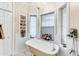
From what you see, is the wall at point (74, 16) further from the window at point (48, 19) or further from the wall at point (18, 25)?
the wall at point (18, 25)

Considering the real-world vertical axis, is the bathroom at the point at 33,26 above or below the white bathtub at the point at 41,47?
above

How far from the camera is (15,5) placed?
95.9 inches

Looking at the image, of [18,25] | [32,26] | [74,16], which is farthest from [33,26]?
[74,16]

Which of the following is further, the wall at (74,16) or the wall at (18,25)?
the wall at (18,25)

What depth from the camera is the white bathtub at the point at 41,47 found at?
2333mm

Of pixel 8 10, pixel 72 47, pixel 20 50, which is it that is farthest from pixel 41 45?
pixel 8 10

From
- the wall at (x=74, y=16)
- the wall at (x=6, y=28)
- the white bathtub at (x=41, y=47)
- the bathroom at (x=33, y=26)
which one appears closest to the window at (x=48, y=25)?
the bathroom at (x=33, y=26)

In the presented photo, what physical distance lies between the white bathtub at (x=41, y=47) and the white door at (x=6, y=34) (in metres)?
0.33

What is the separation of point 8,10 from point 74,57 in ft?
4.54

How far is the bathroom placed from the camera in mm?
2383

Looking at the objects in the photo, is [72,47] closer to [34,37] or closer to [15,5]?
[34,37]

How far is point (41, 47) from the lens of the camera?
93.7 inches

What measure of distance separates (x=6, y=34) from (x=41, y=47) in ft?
2.12

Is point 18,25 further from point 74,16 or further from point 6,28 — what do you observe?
point 74,16
